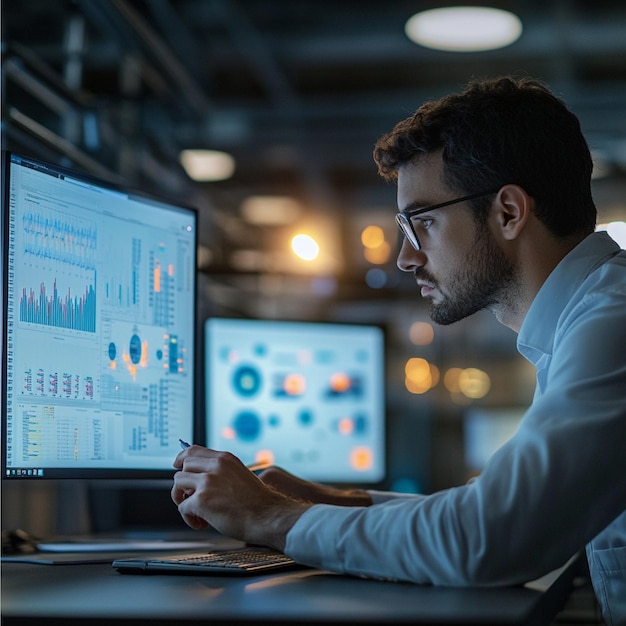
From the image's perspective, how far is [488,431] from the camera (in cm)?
1129

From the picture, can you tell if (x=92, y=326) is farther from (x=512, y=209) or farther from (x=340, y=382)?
(x=340, y=382)

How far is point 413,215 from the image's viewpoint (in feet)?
5.17

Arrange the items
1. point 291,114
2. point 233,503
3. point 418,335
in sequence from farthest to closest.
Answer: point 418,335 < point 291,114 < point 233,503

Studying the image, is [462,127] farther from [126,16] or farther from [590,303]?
[126,16]

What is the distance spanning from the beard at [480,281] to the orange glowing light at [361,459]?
111 centimetres

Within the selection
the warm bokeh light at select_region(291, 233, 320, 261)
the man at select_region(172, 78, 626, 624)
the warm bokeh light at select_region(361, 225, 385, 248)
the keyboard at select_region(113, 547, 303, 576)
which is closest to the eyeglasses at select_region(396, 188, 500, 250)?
the man at select_region(172, 78, 626, 624)

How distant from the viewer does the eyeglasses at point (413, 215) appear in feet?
5.00

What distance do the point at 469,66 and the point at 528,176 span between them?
584cm

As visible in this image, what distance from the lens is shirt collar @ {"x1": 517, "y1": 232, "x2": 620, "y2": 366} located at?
1428 mm

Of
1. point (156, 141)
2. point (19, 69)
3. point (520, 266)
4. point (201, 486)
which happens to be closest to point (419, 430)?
point (156, 141)

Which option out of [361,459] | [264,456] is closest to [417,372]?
[361,459]

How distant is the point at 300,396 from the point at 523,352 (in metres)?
1.15

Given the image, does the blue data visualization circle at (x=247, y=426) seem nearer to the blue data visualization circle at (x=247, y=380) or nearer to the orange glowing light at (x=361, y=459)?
the blue data visualization circle at (x=247, y=380)

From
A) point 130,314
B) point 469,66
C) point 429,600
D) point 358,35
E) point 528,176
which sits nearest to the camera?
point 429,600
